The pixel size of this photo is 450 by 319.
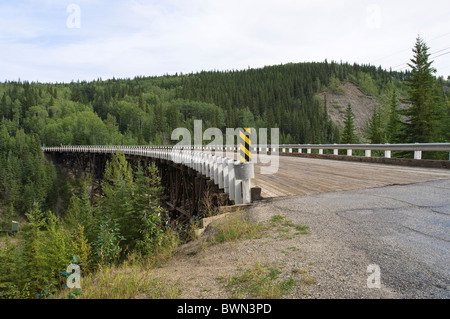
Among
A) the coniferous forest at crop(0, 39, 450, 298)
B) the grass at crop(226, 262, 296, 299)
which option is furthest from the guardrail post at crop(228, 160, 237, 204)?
the grass at crop(226, 262, 296, 299)

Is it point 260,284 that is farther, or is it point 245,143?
point 245,143

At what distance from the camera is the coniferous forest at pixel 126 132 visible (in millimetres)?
11648

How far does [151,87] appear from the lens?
606 ft

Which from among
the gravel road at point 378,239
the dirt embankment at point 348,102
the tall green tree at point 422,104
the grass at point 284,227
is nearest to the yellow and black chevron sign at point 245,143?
the gravel road at point 378,239

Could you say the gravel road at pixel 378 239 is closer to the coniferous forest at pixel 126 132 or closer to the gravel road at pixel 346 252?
the gravel road at pixel 346 252

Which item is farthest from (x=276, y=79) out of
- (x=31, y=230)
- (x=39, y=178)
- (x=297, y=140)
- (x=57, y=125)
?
(x=31, y=230)

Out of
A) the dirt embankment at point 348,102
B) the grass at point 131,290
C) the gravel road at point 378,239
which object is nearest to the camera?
the gravel road at point 378,239

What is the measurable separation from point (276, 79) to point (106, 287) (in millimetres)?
187421

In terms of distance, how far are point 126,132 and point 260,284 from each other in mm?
129641

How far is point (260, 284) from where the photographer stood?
3072mm

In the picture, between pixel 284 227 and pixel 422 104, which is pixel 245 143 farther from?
pixel 422 104

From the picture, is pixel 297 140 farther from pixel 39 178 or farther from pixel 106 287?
pixel 106 287

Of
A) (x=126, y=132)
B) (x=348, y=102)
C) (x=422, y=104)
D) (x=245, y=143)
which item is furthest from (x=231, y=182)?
(x=348, y=102)

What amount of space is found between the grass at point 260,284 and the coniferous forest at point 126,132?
9.20 feet
